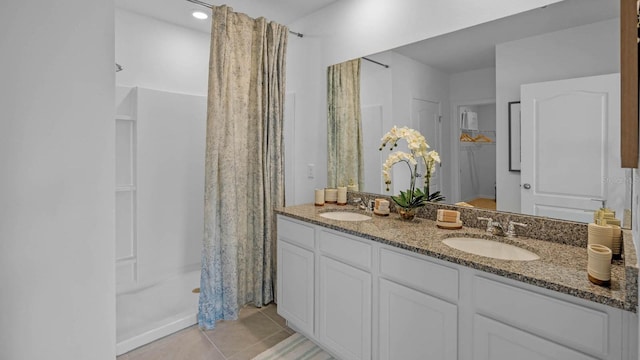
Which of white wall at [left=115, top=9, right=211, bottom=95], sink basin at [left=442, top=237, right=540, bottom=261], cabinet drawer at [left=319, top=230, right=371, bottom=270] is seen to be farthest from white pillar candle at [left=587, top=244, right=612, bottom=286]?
white wall at [left=115, top=9, right=211, bottom=95]

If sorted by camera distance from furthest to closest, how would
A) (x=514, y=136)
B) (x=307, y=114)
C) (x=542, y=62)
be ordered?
(x=307, y=114)
(x=514, y=136)
(x=542, y=62)

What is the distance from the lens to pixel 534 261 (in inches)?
49.4

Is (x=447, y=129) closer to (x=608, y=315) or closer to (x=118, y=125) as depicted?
(x=608, y=315)

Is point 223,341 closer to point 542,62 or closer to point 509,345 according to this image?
point 509,345

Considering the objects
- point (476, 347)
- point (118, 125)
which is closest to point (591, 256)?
point (476, 347)

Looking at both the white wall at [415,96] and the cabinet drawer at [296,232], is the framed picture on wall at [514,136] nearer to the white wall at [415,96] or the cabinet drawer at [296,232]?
the white wall at [415,96]

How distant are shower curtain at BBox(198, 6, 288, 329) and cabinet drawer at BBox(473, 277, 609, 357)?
1.76 m

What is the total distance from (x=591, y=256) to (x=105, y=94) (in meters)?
1.53

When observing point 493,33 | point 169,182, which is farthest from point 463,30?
point 169,182

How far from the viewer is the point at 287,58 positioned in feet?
9.86

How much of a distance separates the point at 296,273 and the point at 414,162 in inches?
43.0

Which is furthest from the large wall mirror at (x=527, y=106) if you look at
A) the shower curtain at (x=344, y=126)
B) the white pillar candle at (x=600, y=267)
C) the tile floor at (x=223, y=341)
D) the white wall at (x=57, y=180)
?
the white wall at (x=57, y=180)

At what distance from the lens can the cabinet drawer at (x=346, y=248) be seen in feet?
5.55

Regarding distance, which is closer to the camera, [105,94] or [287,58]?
[105,94]
